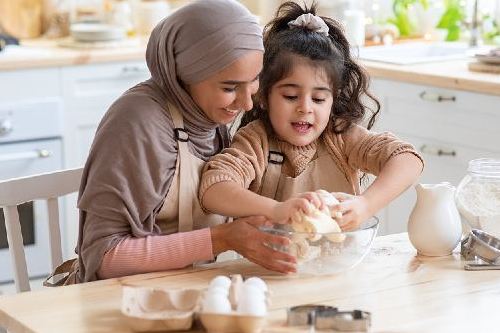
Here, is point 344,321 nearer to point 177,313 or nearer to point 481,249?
point 177,313

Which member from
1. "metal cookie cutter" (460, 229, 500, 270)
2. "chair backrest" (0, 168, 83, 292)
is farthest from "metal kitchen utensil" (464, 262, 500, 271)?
"chair backrest" (0, 168, 83, 292)

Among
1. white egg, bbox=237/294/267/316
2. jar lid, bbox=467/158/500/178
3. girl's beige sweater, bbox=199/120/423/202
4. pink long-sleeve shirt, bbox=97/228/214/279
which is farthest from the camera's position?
girl's beige sweater, bbox=199/120/423/202

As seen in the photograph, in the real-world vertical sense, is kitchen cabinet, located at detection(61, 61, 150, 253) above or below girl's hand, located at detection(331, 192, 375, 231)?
below

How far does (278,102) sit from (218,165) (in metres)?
0.21

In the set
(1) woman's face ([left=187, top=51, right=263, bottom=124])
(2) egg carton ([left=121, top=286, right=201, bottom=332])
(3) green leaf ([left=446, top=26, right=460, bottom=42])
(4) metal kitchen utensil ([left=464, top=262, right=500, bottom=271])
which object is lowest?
(3) green leaf ([left=446, top=26, right=460, bottom=42])

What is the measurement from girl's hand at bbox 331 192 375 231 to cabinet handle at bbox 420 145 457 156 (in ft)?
5.39

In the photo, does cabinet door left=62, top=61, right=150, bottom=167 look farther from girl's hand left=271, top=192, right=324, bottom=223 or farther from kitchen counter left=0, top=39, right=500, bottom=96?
girl's hand left=271, top=192, right=324, bottom=223

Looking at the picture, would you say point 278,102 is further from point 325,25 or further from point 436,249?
point 436,249

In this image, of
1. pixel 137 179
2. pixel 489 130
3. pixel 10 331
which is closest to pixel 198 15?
pixel 137 179

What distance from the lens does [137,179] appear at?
79.2 inches

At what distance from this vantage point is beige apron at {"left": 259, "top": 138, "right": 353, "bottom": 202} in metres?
2.27

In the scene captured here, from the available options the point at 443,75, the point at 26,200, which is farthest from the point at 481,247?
the point at 443,75

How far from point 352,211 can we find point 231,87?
33 centimetres

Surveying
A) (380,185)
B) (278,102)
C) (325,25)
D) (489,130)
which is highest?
(325,25)
